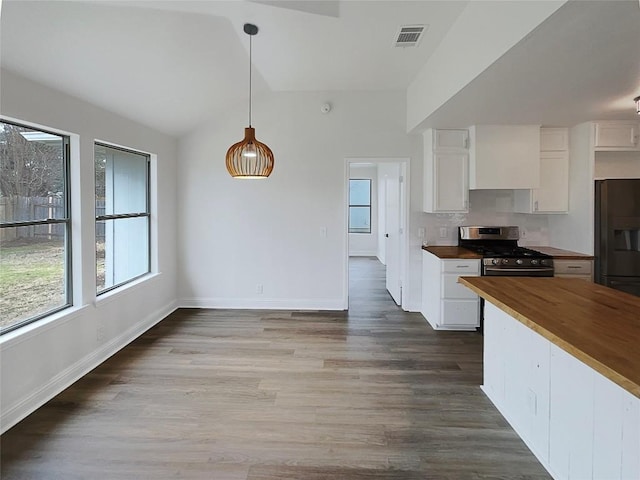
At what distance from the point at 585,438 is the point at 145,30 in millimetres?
3533

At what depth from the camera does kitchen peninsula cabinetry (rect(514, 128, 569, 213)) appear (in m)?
4.60

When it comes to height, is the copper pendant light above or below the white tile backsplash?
above

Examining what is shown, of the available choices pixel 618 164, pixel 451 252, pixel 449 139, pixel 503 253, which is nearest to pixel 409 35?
pixel 449 139

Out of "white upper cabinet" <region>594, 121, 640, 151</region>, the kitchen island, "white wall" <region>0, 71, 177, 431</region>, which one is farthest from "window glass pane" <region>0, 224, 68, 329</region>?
"white upper cabinet" <region>594, 121, 640, 151</region>

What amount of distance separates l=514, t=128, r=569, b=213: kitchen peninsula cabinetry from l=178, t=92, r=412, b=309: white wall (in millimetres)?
1569

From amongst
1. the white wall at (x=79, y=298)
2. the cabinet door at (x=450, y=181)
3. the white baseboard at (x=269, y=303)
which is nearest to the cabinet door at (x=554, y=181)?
the cabinet door at (x=450, y=181)

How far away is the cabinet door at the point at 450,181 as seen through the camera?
465 cm

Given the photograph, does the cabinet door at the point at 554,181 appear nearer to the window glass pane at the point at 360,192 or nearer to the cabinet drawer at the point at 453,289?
the cabinet drawer at the point at 453,289

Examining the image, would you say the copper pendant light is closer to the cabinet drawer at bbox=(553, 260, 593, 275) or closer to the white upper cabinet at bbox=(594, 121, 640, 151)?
the cabinet drawer at bbox=(553, 260, 593, 275)

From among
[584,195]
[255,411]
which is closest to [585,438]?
[255,411]

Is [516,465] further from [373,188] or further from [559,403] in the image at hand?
[373,188]

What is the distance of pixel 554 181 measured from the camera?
4.62 meters

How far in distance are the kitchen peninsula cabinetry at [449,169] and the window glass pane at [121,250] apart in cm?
340

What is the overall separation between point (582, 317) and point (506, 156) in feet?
→ 9.51
